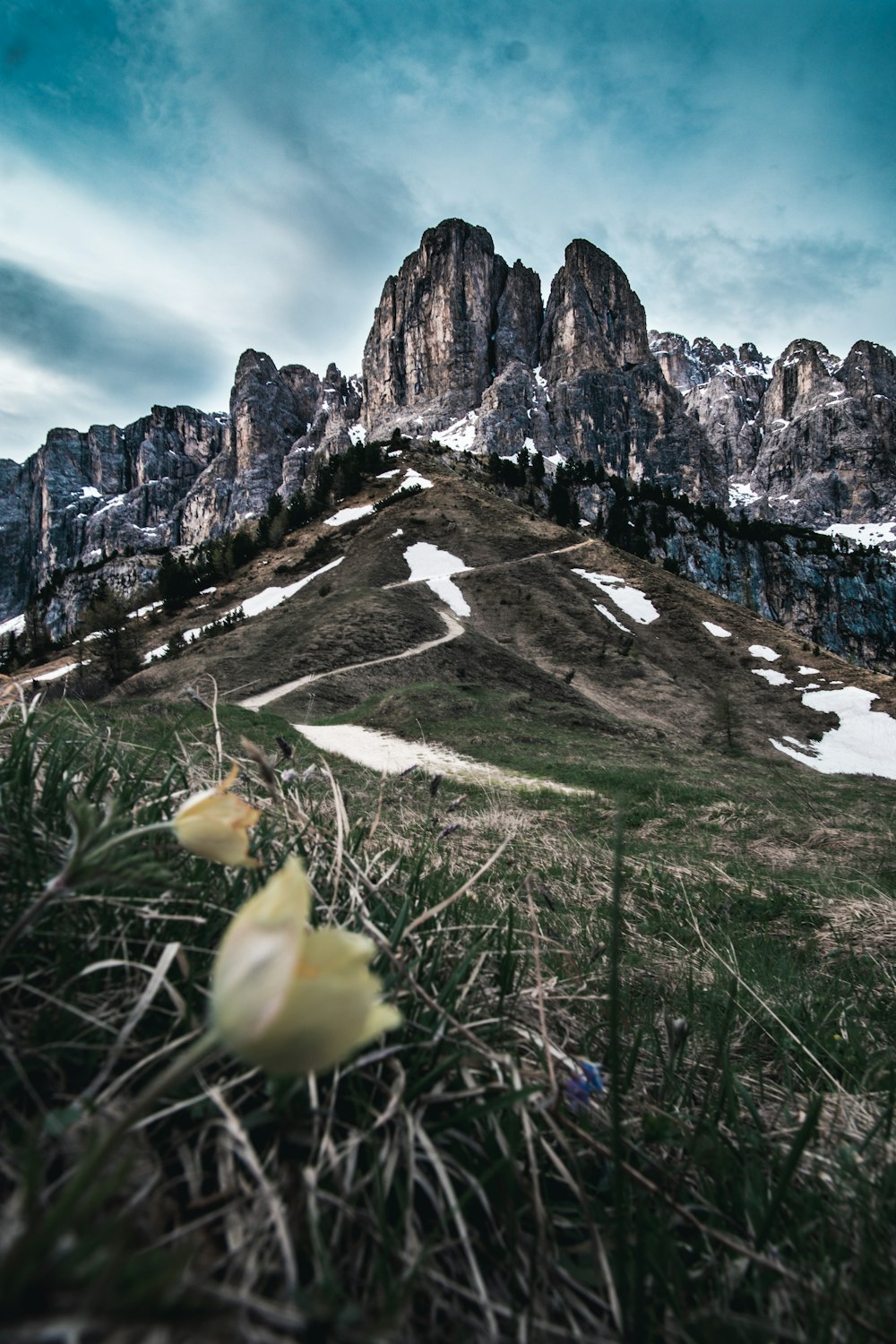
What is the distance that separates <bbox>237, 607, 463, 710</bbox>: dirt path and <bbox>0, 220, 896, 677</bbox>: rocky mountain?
9196cm

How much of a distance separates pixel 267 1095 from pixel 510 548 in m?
45.6

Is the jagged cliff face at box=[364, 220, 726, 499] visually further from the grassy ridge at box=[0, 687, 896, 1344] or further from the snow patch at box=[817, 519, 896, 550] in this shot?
the grassy ridge at box=[0, 687, 896, 1344]

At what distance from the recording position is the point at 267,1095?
35.4 inches

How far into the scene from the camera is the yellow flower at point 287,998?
1.67 feet

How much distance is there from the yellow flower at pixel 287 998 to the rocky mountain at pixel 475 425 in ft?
398

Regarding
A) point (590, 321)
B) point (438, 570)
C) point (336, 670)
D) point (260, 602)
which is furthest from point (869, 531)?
point (336, 670)

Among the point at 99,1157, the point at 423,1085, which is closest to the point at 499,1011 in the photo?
the point at 423,1085

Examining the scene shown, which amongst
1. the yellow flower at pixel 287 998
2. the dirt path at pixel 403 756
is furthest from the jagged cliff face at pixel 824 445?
the yellow flower at pixel 287 998

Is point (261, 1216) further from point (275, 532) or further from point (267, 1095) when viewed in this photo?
point (275, 532)

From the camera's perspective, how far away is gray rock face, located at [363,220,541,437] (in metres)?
136

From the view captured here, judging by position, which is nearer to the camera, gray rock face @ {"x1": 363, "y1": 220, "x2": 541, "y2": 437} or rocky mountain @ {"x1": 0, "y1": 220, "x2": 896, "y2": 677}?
gray rock face @ {"x1": 363, "y1": 220, "x2": 541, "y2": 437}

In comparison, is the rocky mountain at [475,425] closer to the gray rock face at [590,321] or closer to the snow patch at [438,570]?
the gray rock face at [590,321]

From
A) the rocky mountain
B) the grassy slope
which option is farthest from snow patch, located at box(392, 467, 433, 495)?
the rocky mountain

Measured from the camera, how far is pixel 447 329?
137500 mm
